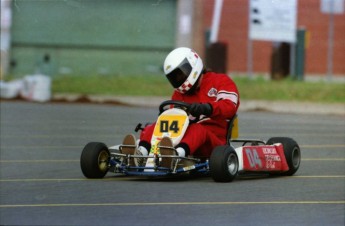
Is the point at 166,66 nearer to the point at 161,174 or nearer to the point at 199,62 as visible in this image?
the point at 199,62

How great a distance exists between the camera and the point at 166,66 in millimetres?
11273

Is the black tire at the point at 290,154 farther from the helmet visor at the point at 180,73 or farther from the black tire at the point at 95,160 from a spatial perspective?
the black tire at the point at 95,160

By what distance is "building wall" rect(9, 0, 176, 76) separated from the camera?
35.7 metres

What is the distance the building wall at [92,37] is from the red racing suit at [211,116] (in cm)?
2425

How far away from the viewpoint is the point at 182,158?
1048 centimetres

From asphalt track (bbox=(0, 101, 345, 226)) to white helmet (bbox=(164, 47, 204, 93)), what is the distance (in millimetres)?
921

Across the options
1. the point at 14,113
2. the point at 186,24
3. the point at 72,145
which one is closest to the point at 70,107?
the point at 14,113

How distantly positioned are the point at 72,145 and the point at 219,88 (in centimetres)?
478

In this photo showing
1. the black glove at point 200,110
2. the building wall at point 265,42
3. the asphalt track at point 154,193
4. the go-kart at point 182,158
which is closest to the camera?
the asphalt track at point 154,193

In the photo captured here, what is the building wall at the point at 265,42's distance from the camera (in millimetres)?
37438

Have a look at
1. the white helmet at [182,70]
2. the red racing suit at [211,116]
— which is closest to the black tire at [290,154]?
the red racing suit at [211,116]

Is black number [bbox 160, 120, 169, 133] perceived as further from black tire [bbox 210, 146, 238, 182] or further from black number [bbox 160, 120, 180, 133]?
black tire [bbox 210, 146, 238, 182]

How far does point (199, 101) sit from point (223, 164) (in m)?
1.14

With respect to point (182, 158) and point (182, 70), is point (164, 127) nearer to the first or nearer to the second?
point (182, 158)
